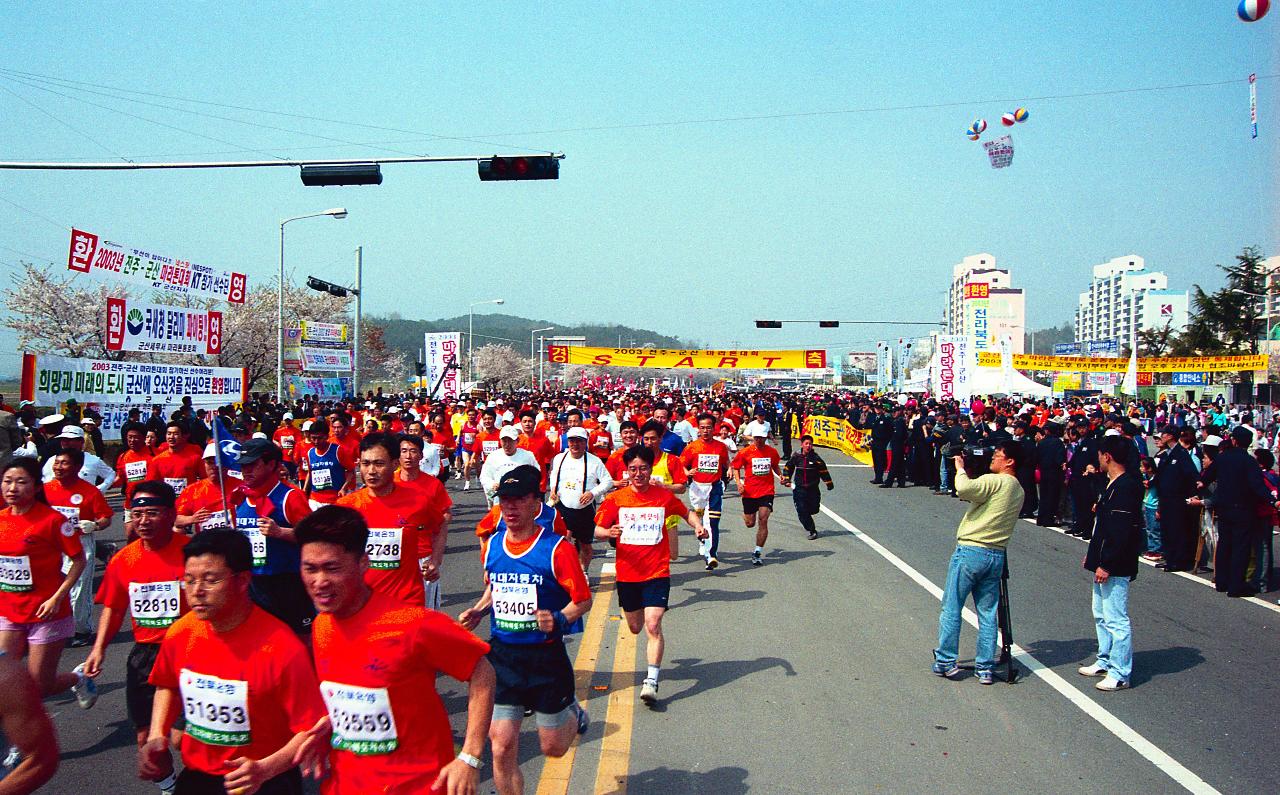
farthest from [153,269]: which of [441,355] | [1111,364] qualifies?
[1111,364]

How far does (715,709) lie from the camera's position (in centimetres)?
618

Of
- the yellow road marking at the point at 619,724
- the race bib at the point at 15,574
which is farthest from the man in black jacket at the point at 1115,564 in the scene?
the race bib at the point at 15,574

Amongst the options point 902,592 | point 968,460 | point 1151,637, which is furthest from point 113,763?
point 1151,637

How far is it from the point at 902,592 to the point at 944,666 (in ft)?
9.89

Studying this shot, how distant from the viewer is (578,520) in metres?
9.68

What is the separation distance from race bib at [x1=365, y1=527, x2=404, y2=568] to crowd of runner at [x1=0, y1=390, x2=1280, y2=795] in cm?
1

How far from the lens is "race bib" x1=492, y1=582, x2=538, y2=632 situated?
4.57 m

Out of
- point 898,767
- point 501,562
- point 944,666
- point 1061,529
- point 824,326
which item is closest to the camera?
point 501,562

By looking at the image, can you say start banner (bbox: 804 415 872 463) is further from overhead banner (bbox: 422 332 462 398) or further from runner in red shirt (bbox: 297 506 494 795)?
runner in red shirt (bbox: 297 506 494 795)

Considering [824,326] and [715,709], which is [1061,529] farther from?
[824,326]

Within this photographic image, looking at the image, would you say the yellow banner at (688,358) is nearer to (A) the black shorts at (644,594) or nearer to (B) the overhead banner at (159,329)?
(B) the overhead banner at (159,329)

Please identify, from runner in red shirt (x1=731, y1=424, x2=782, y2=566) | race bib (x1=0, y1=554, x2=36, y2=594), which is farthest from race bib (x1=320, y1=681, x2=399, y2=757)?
runner in red shirt (x1=731, y1=424, x2=782, y2=566)

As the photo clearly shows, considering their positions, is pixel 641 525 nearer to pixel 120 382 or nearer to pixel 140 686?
pixel 140 686

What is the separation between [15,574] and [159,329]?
20148 millimetres
